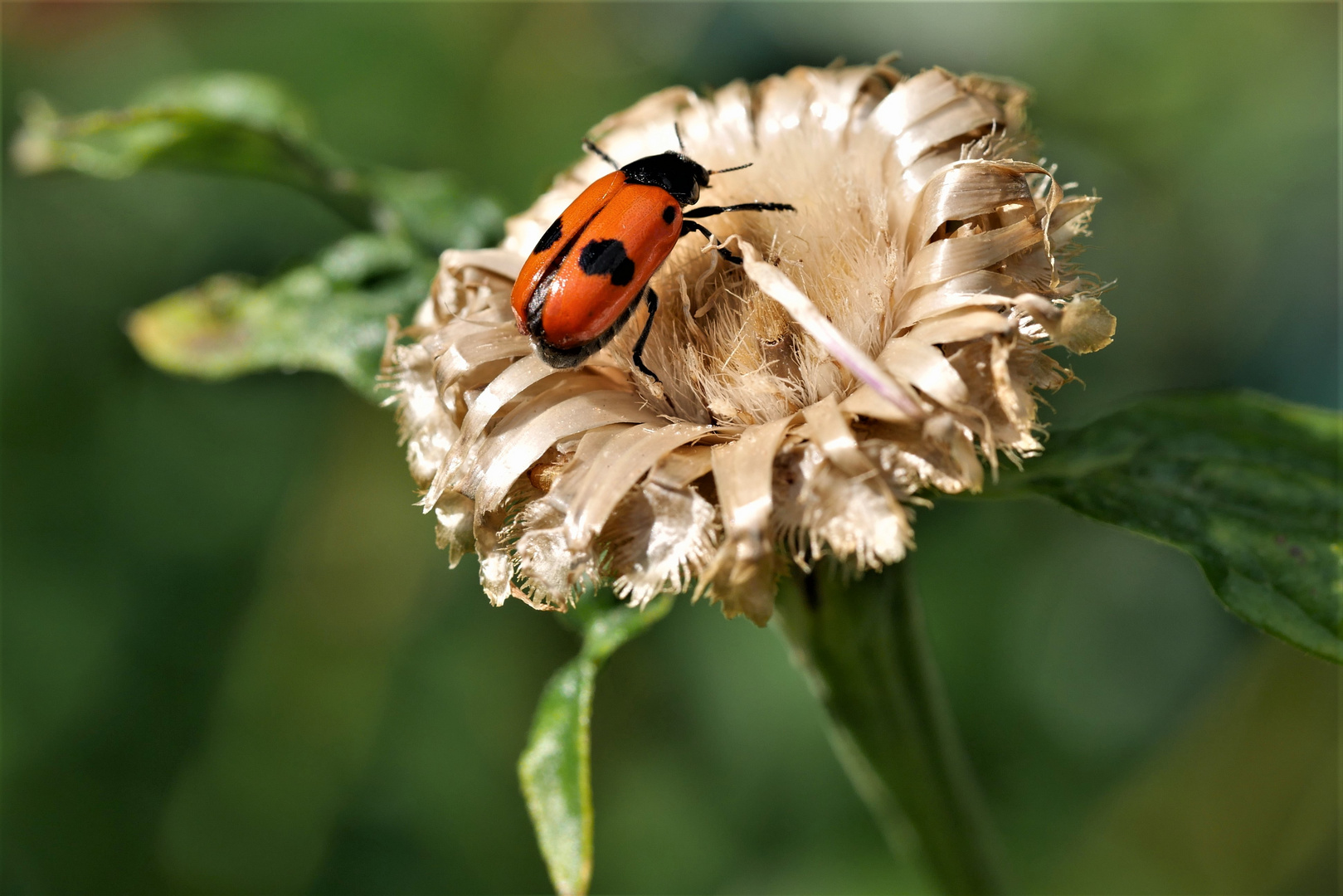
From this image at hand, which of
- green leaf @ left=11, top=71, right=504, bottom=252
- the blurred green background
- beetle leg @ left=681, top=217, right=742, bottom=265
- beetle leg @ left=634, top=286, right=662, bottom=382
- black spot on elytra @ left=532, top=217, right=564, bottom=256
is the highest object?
green leaf @ left=11, top=71, right=504, bottom=252

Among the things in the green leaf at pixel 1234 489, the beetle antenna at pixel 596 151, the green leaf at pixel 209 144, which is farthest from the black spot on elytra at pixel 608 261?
the green leaf at pixel 209 144

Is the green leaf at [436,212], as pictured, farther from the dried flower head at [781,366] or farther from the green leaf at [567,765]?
the green leaf at [567,765]

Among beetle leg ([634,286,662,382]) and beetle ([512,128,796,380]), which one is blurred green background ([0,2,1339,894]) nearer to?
beetle leg ([634,286,662,382])

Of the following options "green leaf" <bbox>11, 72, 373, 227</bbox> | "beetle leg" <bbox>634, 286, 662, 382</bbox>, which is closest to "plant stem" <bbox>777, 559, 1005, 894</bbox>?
"beetle leg" <bbox>634, 286, 662, 382</bbox>

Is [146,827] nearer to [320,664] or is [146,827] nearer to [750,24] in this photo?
[320,664]

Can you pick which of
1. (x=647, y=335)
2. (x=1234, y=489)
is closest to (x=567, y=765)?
(x=647, y=335)

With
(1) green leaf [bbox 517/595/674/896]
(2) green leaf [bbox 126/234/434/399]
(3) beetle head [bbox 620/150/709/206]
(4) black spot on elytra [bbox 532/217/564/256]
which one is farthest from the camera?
(2) green leaf [bbox 126/234/434/399]

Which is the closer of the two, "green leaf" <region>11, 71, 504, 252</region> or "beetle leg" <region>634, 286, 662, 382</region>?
"beetle leg" <region>634, 286, 662, 382</region>
